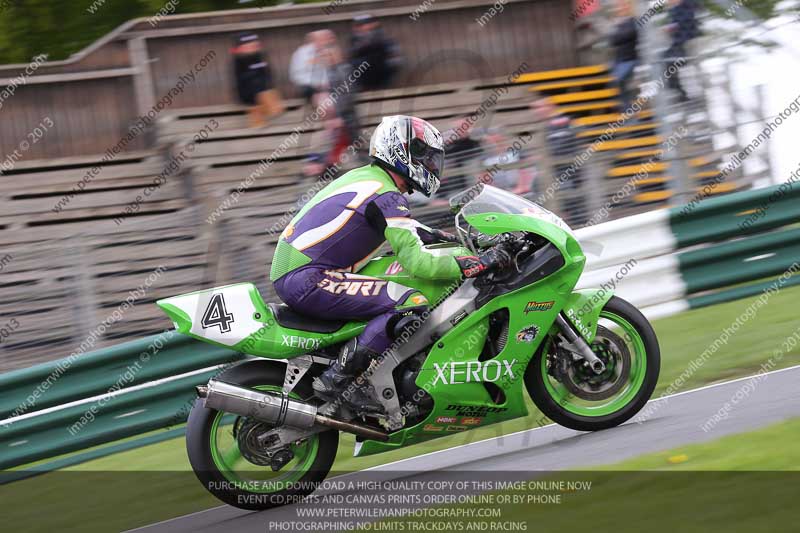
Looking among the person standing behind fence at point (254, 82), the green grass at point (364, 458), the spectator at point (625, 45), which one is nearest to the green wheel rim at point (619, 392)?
the green grass at point (364, 458)

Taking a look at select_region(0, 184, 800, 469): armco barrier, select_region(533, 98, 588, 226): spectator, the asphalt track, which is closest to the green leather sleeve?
the asphalt track

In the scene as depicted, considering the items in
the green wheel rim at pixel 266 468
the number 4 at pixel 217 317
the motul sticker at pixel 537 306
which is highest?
the number 4 at pixel 217 317

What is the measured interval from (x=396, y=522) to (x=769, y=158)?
832 centimetres

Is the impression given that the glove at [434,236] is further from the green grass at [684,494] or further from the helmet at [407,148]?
the green grass at [684,494]

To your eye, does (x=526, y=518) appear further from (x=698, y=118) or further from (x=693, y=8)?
(x=693, y=8)

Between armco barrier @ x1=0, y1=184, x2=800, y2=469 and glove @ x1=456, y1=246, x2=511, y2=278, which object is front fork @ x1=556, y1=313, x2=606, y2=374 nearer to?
glove @ x1=456, y1=246, x2=511, y2=278

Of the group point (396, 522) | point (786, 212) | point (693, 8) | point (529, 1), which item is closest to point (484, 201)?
point (396, 522)

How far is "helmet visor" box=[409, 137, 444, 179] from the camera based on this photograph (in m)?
6.18

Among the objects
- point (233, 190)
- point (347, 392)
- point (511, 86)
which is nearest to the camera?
point (347, 392)

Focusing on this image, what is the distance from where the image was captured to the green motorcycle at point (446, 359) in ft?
19.8

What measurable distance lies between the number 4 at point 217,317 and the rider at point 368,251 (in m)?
0.36

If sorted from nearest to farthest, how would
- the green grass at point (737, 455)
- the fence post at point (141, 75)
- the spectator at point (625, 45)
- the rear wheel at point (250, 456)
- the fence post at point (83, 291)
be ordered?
1. the green grass at point (737, 455)
2. the rear wheel at point (250, 456)
3. the fence post at point (83, 291)
4. the spectator at point (625, 45)
5. the fence post at point (141, 75)

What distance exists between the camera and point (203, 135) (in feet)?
48.5

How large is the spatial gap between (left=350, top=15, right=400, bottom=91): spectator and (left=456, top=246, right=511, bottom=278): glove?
792 cm
